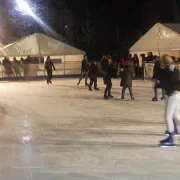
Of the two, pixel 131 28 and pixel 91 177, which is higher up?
pixel 131 28

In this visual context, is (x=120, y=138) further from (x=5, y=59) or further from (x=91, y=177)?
(x=5, y=59)

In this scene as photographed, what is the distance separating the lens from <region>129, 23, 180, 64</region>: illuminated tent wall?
23.9 m

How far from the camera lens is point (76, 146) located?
7055 millimetres

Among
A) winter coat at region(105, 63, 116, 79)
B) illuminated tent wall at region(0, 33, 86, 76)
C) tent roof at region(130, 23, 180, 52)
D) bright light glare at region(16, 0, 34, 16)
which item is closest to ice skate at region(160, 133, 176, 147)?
winter coat at region(105, 63, 116, 79)

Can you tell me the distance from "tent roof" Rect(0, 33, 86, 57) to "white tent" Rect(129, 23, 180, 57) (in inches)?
249

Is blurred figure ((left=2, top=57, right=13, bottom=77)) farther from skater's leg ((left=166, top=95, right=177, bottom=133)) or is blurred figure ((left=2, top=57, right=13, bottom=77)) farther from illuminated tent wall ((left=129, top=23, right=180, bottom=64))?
skater's leg ((left=166, top=95, right=177, bottom=133))

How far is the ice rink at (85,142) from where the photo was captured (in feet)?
17.9

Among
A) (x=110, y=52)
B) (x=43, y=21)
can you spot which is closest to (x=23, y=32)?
(x=43, y=21)

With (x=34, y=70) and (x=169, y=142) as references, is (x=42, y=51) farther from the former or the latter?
(x=169, y=142)

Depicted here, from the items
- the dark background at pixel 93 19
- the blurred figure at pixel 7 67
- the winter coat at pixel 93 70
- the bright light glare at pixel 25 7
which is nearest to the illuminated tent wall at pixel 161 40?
the blurred figure at pixel 7 67

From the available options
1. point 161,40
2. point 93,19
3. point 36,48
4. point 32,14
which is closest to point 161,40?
point 161,40

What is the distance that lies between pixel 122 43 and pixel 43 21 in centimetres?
1089

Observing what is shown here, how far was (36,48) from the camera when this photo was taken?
2970cm

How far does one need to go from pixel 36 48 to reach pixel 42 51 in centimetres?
47
